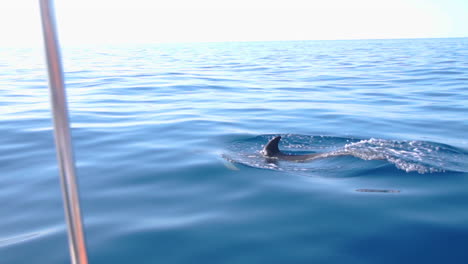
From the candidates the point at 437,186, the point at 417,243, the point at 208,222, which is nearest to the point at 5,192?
the point at 208,222

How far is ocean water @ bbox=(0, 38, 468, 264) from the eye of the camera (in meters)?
A: 3.96

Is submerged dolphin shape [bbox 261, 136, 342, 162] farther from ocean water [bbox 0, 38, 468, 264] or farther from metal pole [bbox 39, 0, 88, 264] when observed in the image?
metal pole [bbox 39, 0, 88, 264]

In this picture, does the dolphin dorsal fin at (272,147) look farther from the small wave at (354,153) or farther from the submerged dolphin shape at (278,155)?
the small wave at (354,153)

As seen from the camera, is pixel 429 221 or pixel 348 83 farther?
pixel 348 83

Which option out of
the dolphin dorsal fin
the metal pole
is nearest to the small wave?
the dolphin dorsal fin

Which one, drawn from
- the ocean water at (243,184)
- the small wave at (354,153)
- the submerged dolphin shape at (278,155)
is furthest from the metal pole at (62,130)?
the submerged dolphin shape at (278,155)

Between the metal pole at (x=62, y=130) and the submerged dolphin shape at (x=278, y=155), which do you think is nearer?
the metal pole at (x=62, y=130)

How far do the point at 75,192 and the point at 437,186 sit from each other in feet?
17.4

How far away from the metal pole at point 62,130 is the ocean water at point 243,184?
0.10 metres

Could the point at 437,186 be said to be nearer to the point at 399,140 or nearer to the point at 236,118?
the point at 399,140

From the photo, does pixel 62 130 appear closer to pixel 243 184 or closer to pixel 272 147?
pixel 243 184

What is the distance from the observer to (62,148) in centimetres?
112

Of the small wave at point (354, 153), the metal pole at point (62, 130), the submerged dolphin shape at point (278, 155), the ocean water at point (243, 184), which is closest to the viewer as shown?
the metal pole at point (62, 130)

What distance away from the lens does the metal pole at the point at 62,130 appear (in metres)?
1.07
